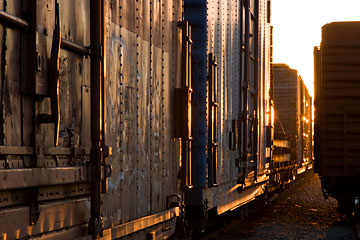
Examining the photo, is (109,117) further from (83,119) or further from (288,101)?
(288,101)

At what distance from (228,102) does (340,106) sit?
3747 mm

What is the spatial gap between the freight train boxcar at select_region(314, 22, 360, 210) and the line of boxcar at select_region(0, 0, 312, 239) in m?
4.04

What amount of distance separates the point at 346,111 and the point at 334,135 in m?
0.59

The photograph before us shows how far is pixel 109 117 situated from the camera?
480 centimetres

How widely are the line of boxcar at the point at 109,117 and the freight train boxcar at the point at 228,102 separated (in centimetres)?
3

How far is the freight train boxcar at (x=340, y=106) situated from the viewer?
515 inches

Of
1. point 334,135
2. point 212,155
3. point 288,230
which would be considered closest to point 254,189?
point 288,230

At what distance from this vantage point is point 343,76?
13180 mm

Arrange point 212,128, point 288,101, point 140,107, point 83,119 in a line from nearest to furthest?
1. point 83,119
2. point 140,107
3. point 212,128
4. point 288,101

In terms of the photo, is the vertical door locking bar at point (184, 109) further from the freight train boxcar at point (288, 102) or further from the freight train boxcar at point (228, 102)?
the freight train boxcar at point (288, 102)

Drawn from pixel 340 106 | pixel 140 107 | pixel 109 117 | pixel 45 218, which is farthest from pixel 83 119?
pixel 340 106

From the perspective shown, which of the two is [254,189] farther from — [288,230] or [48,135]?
[48,135]

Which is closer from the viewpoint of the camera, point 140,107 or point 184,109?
point 140,107

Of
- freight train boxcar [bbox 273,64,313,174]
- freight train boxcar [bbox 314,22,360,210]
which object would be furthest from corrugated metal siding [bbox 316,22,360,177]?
freight train boxcar [bbox 273,64,313,174]
